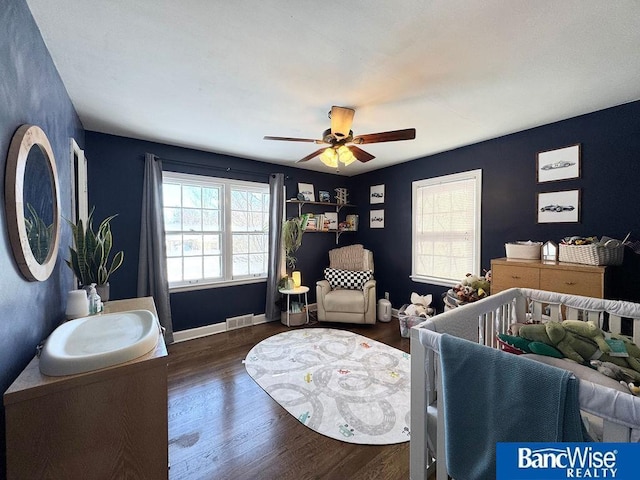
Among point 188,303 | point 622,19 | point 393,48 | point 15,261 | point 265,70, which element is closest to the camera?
point 15,261

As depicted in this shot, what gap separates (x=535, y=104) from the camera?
2.10m

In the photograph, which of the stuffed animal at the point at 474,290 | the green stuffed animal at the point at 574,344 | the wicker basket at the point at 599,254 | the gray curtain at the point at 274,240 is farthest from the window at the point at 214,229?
the wicker basket at the point at 599,254

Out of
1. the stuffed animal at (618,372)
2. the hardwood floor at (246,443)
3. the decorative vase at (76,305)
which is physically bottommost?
the hardwood floor at (246,443)

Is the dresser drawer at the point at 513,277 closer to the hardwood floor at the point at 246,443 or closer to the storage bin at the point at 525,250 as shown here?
the storage bin at the point at 525,250

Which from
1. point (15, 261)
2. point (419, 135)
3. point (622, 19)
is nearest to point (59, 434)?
point (15, 261)

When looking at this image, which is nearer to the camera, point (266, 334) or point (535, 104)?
point (535, 104)

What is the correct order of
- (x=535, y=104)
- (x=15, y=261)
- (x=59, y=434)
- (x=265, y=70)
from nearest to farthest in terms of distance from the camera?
1. (x=59, y=434)
2. (x=15, y=261)
3. (x=265, y=70)
4. (x=535, y=104)

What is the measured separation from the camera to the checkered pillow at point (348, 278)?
3.90 m

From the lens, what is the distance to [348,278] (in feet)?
13.0

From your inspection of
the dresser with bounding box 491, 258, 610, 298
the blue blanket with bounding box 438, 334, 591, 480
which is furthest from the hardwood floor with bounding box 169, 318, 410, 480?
the dresser with bounding box 491, 258, 610, 298

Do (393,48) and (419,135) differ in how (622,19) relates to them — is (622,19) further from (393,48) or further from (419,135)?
(419,135)

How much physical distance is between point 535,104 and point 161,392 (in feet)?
10.3

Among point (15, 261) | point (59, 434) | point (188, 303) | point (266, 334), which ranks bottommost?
point (266, 334)

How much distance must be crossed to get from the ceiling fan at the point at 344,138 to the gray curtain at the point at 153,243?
165 cm
